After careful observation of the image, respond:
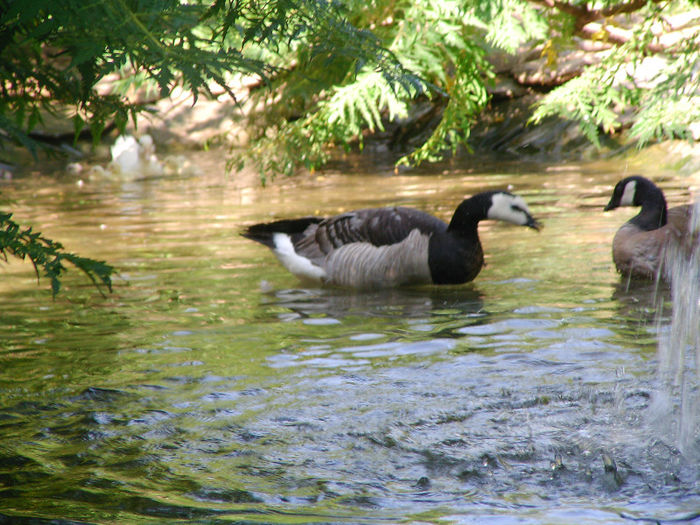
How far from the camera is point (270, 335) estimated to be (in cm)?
639

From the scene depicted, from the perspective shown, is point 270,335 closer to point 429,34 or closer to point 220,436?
point 220,436

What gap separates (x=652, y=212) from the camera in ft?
25.8

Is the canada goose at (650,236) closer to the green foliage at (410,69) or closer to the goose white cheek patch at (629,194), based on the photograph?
the goose white cheek patch at (629,194)

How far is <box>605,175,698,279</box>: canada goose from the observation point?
24.4ft

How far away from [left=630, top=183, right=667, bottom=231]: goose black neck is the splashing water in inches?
14.1

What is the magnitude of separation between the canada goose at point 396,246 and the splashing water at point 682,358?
131 centimetres

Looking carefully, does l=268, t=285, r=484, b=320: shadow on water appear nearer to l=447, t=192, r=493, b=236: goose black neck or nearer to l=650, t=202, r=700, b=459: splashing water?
l=447, t=192, r=493, b=236: goose black neck

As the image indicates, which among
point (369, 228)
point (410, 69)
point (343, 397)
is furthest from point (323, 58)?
point (410, 69)

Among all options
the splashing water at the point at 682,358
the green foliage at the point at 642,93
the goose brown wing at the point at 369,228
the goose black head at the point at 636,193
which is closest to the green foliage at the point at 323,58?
the green foliage at the point at 642,93

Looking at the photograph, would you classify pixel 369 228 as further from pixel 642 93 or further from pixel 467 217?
pixel 642 93

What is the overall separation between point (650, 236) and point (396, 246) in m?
2.09

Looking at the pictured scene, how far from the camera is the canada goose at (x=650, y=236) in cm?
745

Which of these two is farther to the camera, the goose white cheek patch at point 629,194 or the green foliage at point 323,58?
the goose white cheek patch at point 629,194

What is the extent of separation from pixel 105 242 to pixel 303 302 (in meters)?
3.77
